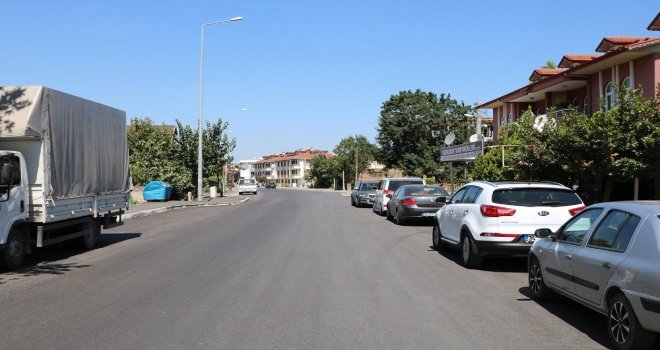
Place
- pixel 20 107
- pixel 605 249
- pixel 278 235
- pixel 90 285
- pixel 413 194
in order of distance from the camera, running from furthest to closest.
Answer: pixel 413 194
pixel 278 235
pixel 20 107
pixel 90 285
pixel 605 249

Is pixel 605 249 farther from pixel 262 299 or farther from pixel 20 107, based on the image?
pixel 20 107

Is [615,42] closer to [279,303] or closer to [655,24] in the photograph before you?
[655,24]

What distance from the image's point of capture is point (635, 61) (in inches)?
819

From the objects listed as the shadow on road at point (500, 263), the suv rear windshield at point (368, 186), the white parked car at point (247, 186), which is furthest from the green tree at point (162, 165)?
the shadow on road at point (500, 263)

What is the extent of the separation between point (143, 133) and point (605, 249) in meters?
57.0

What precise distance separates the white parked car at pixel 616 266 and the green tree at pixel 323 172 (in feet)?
310

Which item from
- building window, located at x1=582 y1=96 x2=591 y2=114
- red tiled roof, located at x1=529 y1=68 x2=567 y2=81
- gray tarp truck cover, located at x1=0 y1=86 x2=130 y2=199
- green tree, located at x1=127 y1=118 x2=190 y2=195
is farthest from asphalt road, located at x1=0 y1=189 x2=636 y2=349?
green tree, located at x1=127 y1=118 x2=190 y2=195

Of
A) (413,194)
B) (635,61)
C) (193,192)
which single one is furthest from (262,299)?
(193,192)

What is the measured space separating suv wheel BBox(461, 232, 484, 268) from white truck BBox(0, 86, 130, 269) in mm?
7774

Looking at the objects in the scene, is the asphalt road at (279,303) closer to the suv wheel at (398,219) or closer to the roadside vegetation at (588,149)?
the roadside vegetation at (588,149)

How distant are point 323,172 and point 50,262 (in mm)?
99409

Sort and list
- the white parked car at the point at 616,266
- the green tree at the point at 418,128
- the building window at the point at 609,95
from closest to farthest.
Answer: the white parked car at the point at 616,266 → the building window at the point at 609,95 → the green tree at the point at 418,128

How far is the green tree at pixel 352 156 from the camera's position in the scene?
96750 millimetres

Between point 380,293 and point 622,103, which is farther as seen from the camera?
point 622,103
